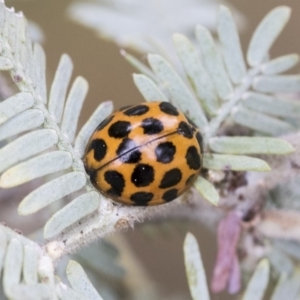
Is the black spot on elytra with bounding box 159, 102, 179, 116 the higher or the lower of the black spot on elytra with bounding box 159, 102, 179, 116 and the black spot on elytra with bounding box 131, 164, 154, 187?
the higher

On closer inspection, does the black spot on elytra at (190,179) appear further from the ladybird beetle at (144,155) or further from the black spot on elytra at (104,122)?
the black spot on elytra at (104,122)

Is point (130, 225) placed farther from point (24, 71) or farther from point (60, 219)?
point (24, 71)

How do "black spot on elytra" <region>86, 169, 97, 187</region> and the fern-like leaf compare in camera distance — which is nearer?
the fern-like leaf

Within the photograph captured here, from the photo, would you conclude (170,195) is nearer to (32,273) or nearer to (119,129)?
(119,129)

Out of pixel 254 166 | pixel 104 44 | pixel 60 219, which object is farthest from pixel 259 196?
pixel 104 44

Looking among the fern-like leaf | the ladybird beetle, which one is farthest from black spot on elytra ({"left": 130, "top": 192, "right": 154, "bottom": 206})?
the fern-like leaf

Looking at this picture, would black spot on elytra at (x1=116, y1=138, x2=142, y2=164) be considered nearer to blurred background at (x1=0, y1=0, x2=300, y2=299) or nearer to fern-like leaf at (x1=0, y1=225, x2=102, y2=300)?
fern-like leaf at (x1=0, y1=225, x2=102, y2=300)

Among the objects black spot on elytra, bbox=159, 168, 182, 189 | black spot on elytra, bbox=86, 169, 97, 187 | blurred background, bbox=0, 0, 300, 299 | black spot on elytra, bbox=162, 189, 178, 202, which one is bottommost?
blurred background, bbox=0, 0, 300, 299

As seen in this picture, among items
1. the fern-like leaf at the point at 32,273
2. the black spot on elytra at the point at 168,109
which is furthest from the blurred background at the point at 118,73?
the fern-like leaf at the point at 32,273
